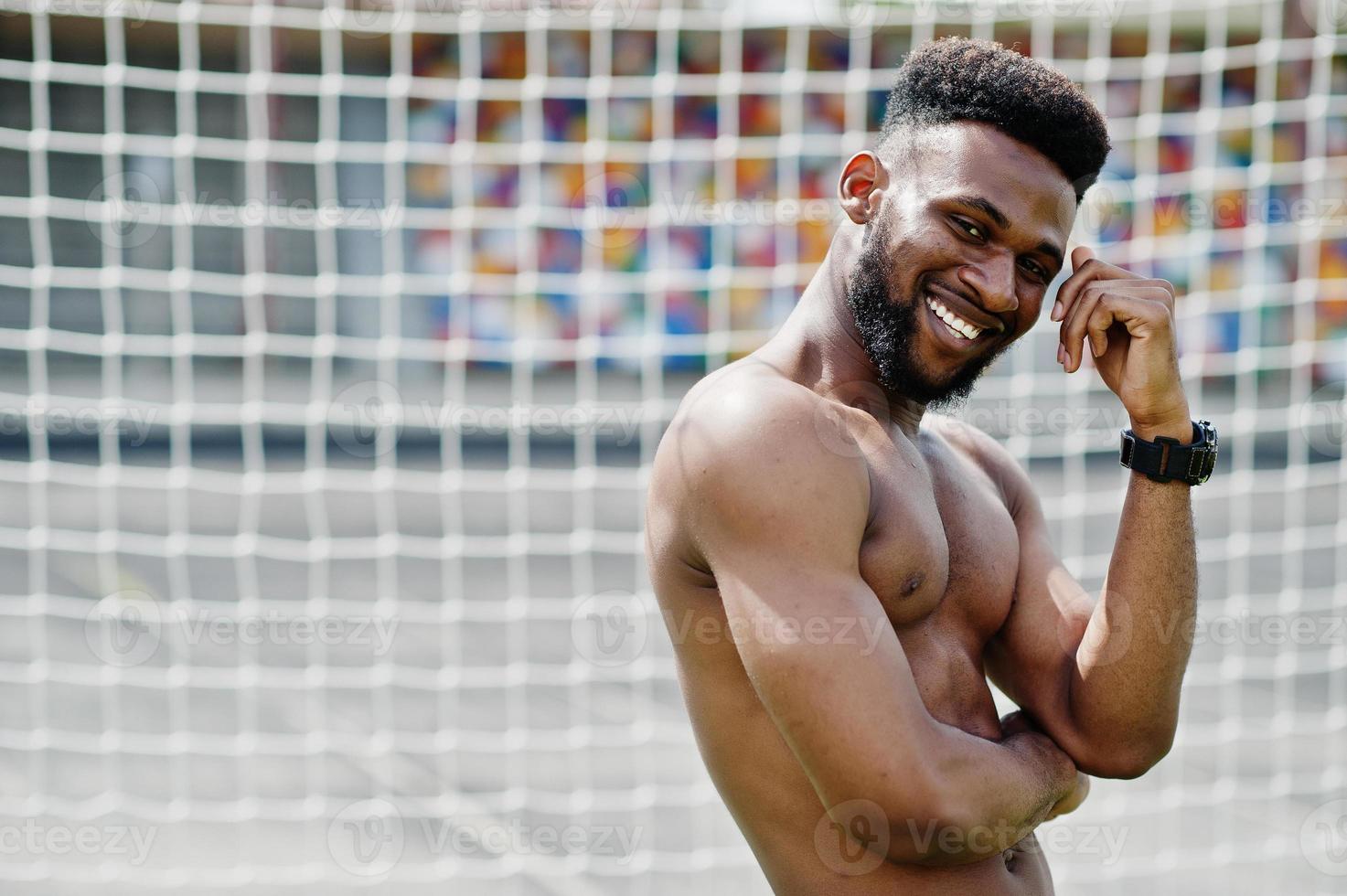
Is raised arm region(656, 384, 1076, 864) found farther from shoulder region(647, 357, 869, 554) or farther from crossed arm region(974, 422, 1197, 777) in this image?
crossed arm region(974, 422, 1197, 777)

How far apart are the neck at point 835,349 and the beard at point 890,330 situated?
18 mm

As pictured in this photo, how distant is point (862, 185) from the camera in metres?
1.88

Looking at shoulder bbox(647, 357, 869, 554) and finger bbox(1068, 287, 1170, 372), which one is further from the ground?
finger bbox(1068, 287, 1170, 372)

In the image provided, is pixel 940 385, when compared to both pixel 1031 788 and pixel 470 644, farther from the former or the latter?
pixel 470 644

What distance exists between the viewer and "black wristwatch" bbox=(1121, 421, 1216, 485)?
1.83 m

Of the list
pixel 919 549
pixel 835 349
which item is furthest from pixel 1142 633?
pixel 835 349

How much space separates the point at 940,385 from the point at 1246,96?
408 inches

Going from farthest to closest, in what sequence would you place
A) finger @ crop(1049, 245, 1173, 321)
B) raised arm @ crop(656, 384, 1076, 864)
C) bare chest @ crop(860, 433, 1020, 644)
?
finger @ crop(1049, 245, 1173, 321), bare chest @ crop(860, 433, 1020, 644), raised arm @ crop(656, 384, 1076, 864)

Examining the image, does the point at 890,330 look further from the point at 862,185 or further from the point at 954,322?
the point at 862,185

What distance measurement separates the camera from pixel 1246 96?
10.6 meters

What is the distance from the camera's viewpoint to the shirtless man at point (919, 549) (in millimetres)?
1556

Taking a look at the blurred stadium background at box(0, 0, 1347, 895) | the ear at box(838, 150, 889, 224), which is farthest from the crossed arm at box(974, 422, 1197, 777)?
the blurred stadium background at box(0, 0, 1347, 895)

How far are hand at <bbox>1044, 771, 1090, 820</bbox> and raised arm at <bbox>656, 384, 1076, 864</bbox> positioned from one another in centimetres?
25

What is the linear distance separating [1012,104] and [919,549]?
0.67 m
